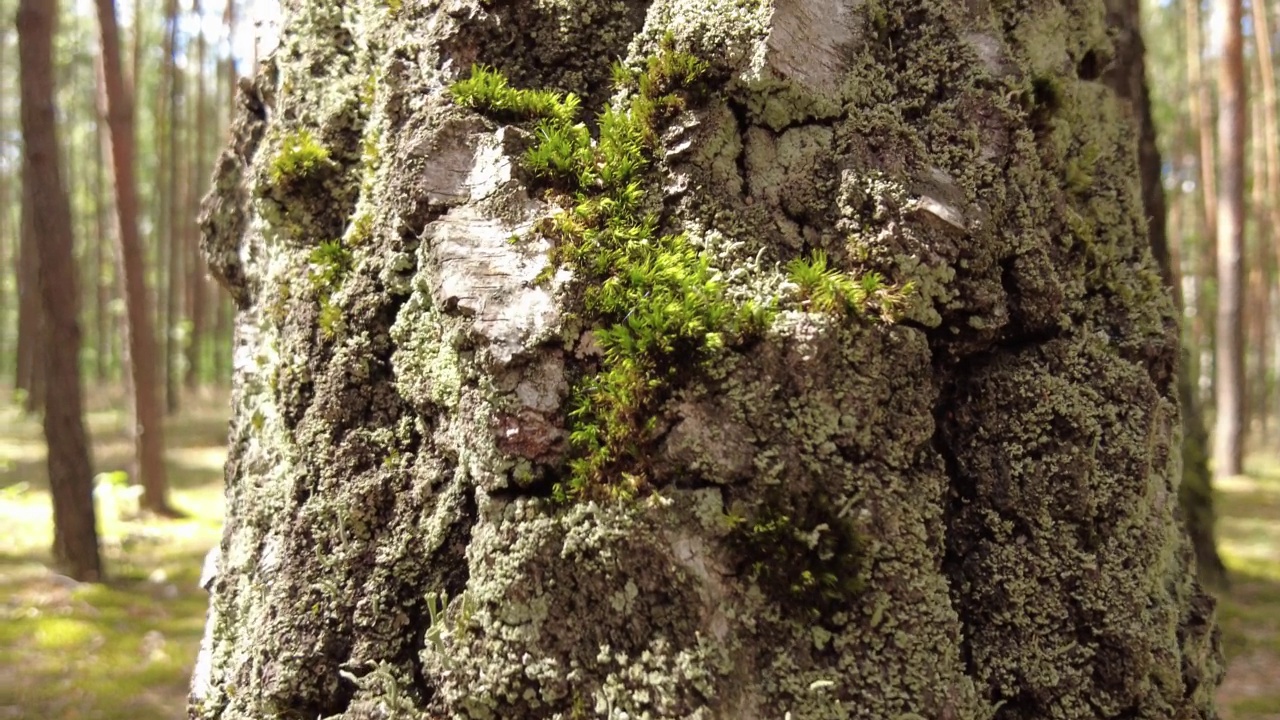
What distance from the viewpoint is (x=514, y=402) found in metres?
1.80

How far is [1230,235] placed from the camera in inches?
460

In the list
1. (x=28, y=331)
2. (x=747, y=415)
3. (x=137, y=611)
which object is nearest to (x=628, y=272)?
(x=747, y=415)

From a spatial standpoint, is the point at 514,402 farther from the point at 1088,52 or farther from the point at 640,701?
the point at 1088,52

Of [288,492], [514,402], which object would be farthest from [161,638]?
[514,402]

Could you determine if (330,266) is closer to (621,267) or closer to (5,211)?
(621,267)

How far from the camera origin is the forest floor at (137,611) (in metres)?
4.87

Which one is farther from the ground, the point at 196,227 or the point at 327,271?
the point at 196,227

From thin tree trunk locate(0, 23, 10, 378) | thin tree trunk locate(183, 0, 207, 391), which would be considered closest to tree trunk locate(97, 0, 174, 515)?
thin tree trunk locate(183, 0, 207, 391)

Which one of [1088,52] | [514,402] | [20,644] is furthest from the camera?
[20,644]

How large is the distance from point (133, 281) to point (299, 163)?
8.08 m

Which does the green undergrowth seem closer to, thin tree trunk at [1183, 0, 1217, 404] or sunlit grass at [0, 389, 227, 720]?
sunlit grass at [0, 389, 227, 720]

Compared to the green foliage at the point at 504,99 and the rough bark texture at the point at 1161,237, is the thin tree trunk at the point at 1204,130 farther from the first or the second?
the green foliage at the point at 504,99

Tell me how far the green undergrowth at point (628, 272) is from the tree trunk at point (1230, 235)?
39.4 ft

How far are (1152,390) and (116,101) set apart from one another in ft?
32.9
